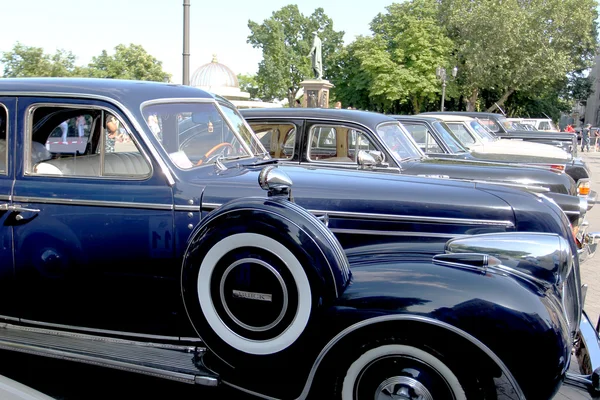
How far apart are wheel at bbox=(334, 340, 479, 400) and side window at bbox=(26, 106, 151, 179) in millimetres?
1717

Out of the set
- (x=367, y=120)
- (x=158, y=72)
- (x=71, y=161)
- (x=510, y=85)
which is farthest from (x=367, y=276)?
(x=158, y=72)

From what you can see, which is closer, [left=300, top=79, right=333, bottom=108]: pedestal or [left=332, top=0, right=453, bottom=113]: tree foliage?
[left=300, top=79, right=333, bottom=108]: pedestal

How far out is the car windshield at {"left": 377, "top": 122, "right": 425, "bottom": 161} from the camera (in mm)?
6232

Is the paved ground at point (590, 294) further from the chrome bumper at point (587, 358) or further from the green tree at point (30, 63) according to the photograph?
the green tree at point (30, 63)

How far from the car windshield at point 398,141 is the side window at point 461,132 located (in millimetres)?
4751

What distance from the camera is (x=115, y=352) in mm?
3129

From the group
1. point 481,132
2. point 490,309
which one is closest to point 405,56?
point 481,132

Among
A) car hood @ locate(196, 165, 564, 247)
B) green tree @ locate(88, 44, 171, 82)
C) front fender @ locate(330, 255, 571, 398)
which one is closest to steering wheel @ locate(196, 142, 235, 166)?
car hood @ locate(196, 165, 564, 247)

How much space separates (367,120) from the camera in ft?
20.4

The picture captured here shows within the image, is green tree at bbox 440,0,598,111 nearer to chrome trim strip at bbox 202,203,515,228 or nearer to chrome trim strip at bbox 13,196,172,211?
chrome trim strip at bbox 202,203,515,228

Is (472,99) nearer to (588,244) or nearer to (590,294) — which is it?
(590,294)

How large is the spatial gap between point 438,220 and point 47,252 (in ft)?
7.89

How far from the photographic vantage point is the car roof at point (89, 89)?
3338 mm

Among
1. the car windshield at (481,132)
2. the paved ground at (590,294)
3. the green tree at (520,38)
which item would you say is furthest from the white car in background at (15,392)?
the green tree at (520,38)
